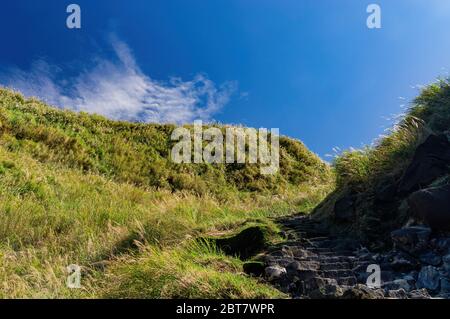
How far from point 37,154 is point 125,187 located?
4.68 m

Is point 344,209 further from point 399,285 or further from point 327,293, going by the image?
point 327,293

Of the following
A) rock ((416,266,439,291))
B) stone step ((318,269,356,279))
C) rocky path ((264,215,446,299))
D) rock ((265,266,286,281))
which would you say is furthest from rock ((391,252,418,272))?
rock ((265,266,286,281))

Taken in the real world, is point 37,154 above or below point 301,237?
above

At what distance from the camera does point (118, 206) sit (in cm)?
1484

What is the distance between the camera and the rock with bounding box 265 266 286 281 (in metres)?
6.82

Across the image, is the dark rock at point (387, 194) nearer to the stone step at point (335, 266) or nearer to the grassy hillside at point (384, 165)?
the grassy hillside at point (384, 165)

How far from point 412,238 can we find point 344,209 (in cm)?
254

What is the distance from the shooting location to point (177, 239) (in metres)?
9.29

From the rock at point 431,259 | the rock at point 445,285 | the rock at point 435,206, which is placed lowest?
the rock at point 445,285

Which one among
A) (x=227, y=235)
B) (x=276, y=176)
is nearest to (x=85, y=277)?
(x=227, y=235)

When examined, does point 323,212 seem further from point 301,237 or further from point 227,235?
point 227,235

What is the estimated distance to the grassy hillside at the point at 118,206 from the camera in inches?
262

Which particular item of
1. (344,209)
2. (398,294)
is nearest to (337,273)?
(398,294)

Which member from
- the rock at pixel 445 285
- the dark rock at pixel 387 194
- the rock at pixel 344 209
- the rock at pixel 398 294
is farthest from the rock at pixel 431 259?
the rock at pixel 344 209
